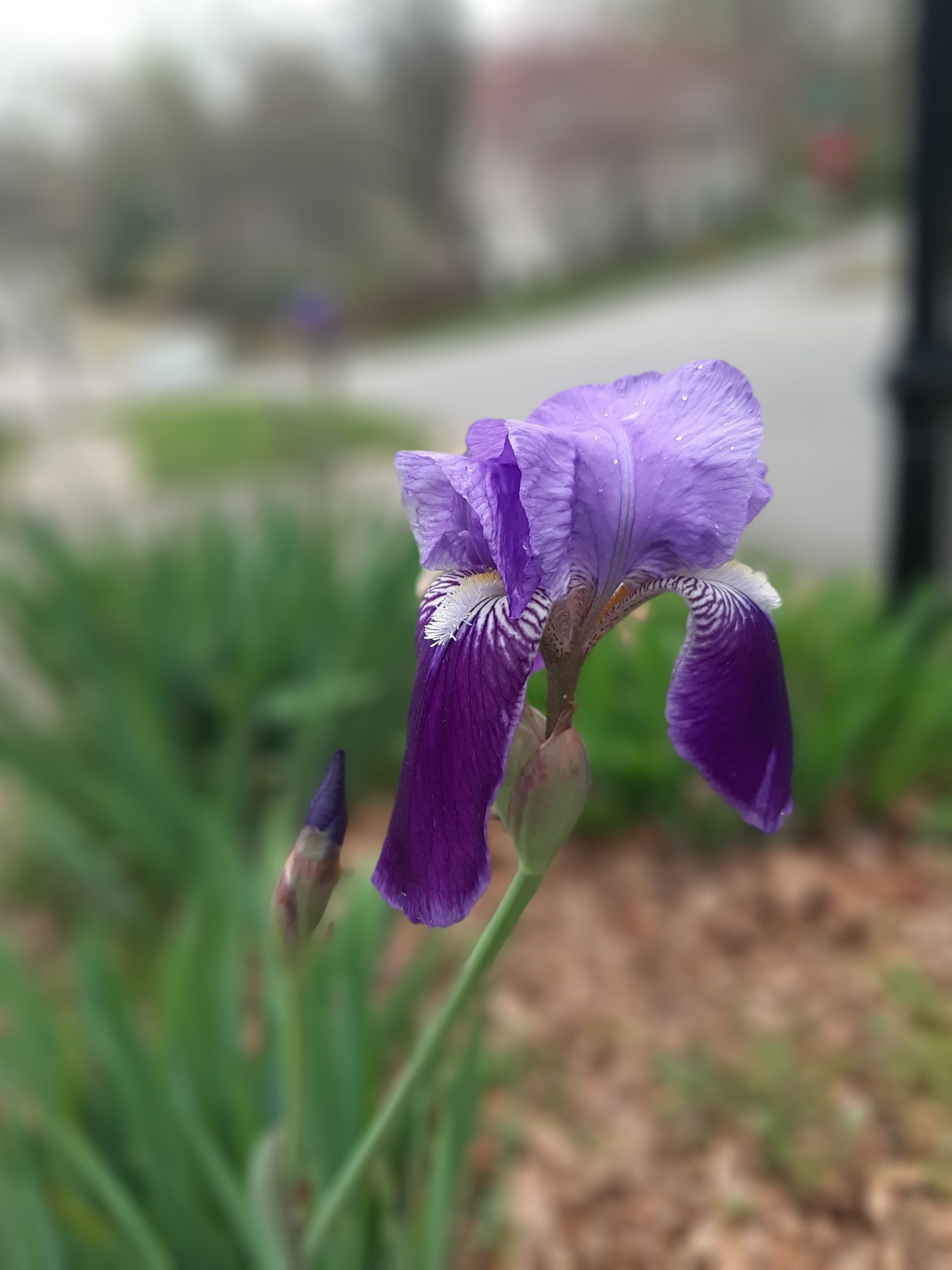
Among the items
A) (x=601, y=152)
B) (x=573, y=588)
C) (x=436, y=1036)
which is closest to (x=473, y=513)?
(x=573, y=588)

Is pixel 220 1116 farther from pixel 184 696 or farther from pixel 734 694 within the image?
pixel 184 696

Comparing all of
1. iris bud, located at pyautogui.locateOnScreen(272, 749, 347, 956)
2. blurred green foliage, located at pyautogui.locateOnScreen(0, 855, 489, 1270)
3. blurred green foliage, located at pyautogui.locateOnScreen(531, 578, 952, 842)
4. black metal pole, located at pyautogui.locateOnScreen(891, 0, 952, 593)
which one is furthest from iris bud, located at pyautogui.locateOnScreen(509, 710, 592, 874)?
black metal pole, located at pyautogui.locateOnScreen(891, 0, 952, 593)

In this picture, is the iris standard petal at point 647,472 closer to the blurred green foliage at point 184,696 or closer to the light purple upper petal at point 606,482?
the light purple upper petal at point 606,482

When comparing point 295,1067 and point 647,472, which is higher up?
point 647,472

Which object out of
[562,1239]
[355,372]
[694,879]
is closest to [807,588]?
[694,879]

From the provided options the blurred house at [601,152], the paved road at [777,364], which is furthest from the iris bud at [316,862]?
the blurred house at [601,152]

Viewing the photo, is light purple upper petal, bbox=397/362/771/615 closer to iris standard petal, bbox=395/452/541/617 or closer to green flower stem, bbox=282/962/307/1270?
iris standard petal, bbox=395/452/541/617

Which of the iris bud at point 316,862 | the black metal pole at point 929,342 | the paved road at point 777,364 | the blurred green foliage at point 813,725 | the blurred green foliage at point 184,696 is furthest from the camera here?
the paved road at point 777,364

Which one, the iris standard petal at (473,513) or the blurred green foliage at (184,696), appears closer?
the iris standard petal at (473,513)

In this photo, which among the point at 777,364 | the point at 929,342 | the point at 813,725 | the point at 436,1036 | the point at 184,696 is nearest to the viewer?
the point at 436,1036
